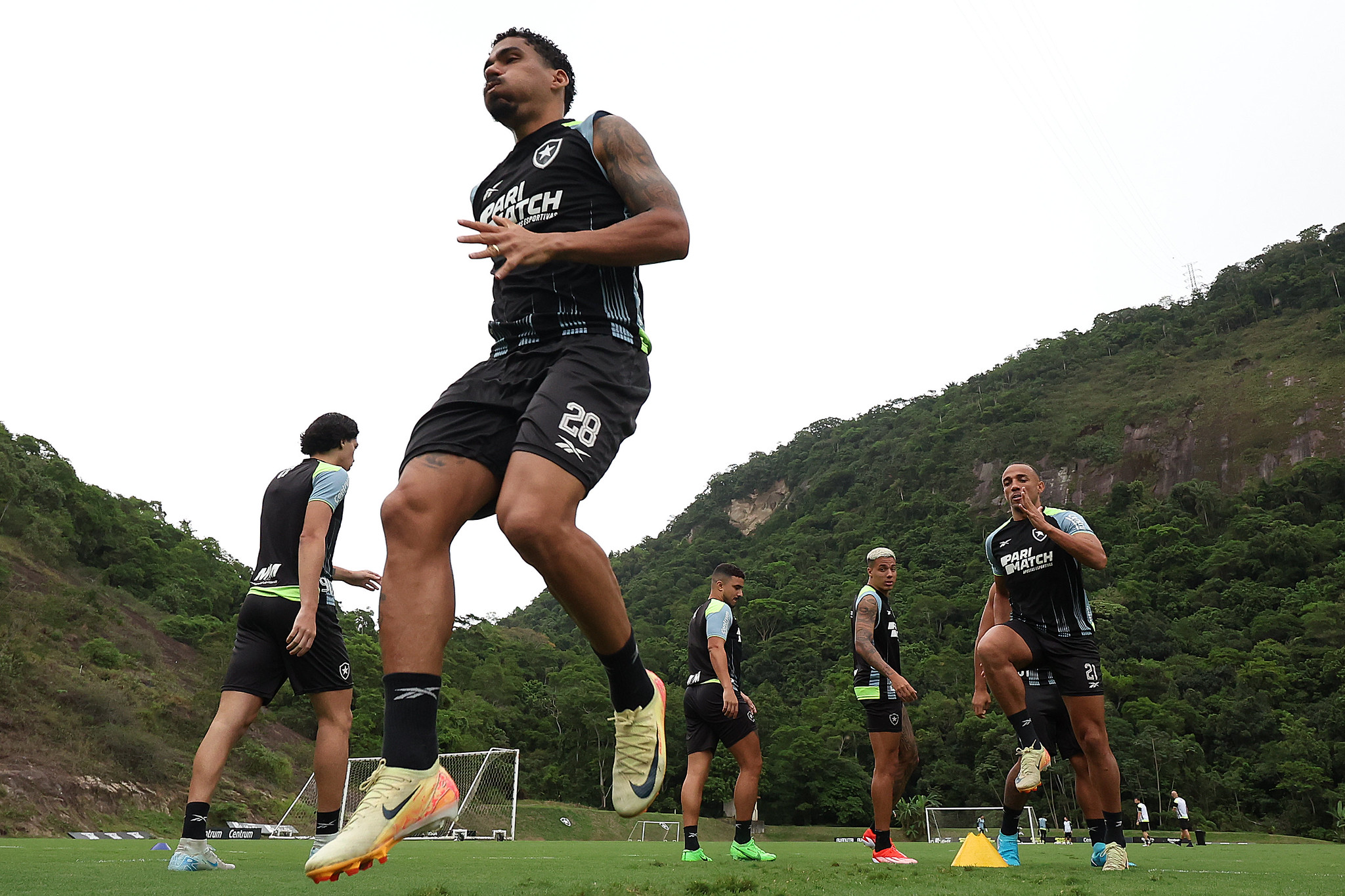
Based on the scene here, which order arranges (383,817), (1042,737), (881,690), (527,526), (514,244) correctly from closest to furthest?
(383,817) < (527,526) < (514,244) < (1042,737) < (881,690)

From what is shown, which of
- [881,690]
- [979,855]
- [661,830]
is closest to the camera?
[979,855]

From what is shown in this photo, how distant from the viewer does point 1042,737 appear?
674 cm

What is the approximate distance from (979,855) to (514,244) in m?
5.28

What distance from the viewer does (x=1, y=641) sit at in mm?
33094

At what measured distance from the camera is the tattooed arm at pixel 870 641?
7234 mm

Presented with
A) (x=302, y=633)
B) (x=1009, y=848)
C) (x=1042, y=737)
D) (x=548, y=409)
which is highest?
(x=548, y=409)

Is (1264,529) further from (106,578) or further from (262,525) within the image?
(262,525)

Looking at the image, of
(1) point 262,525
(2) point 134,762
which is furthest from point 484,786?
(1) point 262,525

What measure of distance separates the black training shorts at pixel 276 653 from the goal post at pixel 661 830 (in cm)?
2257

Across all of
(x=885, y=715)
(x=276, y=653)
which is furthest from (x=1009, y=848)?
(x=276, y=653)

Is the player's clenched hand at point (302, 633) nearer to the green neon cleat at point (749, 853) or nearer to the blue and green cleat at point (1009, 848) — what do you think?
the green neon cleat at point (749, 853)

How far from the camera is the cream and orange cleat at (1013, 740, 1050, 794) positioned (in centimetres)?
584

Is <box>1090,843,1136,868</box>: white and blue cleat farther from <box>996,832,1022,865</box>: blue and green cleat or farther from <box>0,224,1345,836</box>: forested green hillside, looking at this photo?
<box>0,224,1345,836</box>: forested green hillside

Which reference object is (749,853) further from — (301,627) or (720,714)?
(301,627)
